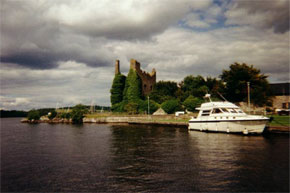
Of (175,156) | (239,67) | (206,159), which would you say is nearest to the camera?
(206,159)

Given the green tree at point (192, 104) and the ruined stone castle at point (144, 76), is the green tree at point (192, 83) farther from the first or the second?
the ruined stone castle at point (144, 76)

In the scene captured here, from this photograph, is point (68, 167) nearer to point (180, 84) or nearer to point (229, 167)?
point (229, 167)

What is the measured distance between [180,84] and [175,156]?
7038cm

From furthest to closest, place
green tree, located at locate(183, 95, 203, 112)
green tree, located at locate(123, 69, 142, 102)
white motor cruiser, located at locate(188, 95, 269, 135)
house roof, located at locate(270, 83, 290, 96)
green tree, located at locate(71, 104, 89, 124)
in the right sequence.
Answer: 1. green tree, located at locate(71, 104, 89, 124)
2. green tree, located at locate(123, 69, 142, 102)
3. green tree, located at locate(183, 95, 203, 112)
4. house roof, located at locate(270, 83, 290, 96)
5. white motor cruiser, located at locate(188, 95, 269, 135)

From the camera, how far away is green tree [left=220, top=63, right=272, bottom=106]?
48656 mm

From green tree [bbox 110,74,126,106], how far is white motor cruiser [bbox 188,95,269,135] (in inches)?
1874

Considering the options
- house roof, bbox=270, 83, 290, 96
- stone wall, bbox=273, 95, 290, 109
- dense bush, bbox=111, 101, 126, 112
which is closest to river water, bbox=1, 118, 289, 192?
stone wall, bbox=273, 95, 290, 109

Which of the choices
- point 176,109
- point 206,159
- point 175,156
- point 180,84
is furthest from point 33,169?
point 180,84

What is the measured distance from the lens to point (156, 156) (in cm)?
1791

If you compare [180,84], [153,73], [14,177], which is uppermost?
[153,73]

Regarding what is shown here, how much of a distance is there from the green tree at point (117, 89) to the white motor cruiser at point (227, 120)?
4760 centimetres

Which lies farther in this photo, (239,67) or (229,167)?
(239,67)

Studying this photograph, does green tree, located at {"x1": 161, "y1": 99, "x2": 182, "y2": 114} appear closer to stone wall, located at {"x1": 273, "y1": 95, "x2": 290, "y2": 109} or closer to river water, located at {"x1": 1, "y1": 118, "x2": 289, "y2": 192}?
stone wall, located at {"x1": 273, "y1": 95, "x2": 290, "y2": 109}

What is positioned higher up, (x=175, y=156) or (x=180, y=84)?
(x=180, y=84)
